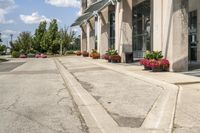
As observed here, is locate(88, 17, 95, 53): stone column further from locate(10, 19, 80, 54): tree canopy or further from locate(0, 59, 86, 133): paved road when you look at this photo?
locate(0, 59, 86, 133): paved road

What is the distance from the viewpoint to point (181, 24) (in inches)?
914

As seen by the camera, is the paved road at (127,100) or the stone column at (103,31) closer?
the paved road at (127,100)

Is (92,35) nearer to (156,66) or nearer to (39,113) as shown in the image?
(156,66)

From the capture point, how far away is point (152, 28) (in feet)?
132

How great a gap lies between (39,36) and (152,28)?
7080 centimetres

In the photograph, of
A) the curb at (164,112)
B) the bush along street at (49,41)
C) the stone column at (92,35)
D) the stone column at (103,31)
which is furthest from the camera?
the bush along street at (49,41)

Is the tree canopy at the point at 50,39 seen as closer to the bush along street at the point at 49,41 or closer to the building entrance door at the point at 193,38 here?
the bush along street at the point at 49,41

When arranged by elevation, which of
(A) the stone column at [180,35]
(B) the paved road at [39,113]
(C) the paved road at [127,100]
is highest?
(A) the stone column at [180,35]

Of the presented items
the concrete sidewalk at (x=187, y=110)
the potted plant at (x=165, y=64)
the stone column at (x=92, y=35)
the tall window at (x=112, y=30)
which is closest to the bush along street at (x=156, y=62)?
the potted plant at (x=165, y=64)

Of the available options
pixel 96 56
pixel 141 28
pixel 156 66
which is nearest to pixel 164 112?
pixel 156 66

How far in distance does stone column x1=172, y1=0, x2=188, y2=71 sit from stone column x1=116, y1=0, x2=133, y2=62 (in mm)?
14598

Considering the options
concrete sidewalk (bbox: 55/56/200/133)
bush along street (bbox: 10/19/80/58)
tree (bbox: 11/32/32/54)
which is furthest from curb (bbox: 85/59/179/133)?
tree (bbox: 11/32/32/54)

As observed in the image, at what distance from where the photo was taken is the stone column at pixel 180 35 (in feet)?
75.9

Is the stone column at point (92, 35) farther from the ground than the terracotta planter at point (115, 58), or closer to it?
farther from the ground
